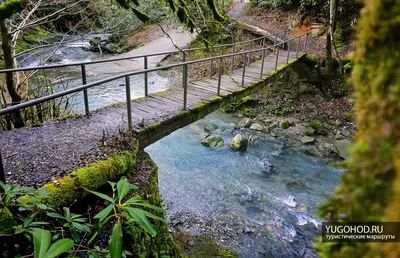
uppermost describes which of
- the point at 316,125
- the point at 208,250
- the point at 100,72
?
the point at 100,72

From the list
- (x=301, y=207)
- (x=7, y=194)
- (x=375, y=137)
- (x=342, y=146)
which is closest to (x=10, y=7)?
(x=7, y=194)

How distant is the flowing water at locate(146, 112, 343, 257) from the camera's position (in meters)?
5.14

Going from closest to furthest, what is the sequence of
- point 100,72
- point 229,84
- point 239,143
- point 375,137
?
point 375,137, point 229,84, point 239,143, point 100,72

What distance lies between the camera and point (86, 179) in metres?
2.55

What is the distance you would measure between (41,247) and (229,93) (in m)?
4.63

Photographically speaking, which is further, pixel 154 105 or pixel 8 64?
pixel 154 105

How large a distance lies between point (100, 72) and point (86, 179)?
1035cm

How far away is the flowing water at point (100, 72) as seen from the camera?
815cm

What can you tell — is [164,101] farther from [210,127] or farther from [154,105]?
[210,127]

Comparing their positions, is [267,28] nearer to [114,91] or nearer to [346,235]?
[114,91]

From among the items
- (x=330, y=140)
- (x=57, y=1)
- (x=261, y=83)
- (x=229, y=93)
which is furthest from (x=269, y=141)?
(x=57, y=1)

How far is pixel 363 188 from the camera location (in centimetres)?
46

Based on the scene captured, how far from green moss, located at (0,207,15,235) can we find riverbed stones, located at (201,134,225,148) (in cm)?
667

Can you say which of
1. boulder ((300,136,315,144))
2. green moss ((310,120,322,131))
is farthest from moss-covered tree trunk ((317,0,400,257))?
green moss ((310,120,322,131))
